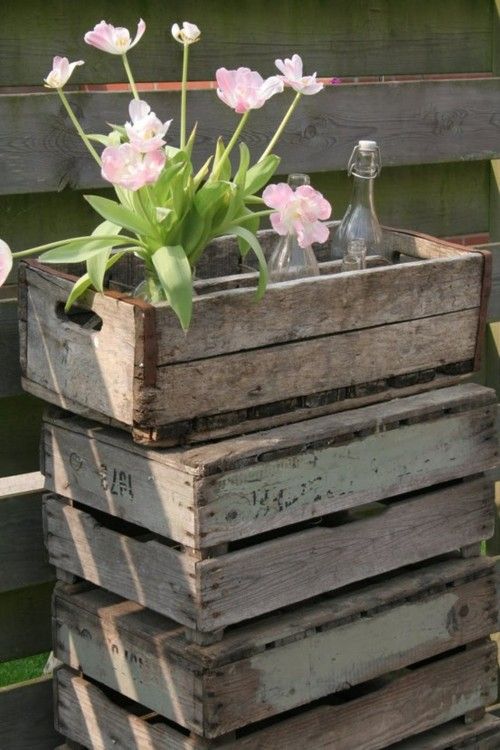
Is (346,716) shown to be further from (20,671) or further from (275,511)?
(20,671)

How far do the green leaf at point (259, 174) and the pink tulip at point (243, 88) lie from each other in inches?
4.9

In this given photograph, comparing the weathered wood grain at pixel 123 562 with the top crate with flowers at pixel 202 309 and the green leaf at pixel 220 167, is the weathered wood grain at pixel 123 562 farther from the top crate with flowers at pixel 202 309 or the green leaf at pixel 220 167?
the green leaf at pixel 220 167

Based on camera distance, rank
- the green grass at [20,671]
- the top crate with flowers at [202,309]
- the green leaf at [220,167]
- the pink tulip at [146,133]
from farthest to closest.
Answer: the green grass at [20,671] → the green leaf at [220,167] → the top crate with flowers at [202,309] → the pink tulip at [146,133]

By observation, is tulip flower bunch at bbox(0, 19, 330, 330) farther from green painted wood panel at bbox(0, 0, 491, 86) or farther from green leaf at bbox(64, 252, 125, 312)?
green painted wood panel at bbox(0, 0, 491, 86)

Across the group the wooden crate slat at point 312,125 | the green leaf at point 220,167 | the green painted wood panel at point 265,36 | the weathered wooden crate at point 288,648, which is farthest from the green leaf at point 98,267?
the weathered wooden crate at point 288,648

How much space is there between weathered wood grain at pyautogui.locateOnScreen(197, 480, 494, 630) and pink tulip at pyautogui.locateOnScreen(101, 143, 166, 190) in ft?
1.98

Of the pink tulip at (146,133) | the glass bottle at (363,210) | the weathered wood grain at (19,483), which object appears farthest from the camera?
the weathered wood grain at (19,483)

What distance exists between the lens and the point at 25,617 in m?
2.79

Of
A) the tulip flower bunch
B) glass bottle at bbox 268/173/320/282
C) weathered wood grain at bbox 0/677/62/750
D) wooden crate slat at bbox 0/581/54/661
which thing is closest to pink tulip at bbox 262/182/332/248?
the tulip flower bunch

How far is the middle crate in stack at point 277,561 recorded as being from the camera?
2289 mm

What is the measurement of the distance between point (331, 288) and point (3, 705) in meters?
1.05

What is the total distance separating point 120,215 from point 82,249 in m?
0.09

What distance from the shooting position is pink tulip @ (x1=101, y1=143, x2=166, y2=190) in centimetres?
210

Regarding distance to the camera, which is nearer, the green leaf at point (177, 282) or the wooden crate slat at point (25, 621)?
the green leaf at point (177, 282)
